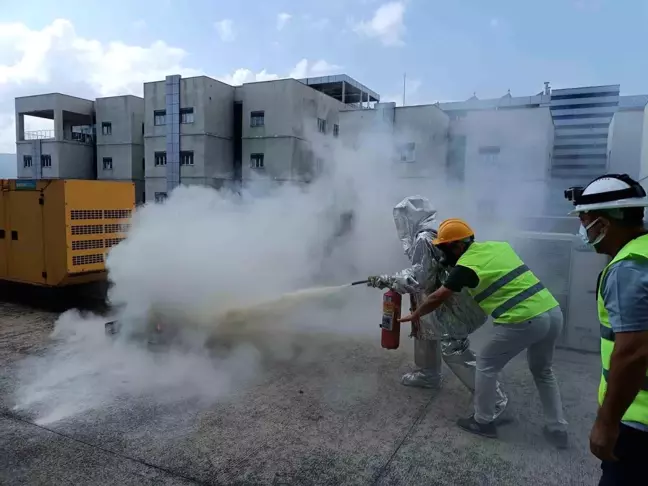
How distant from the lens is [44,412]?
3.32 meters

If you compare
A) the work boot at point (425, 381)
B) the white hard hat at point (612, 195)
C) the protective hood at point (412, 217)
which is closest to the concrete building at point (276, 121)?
the protective hood at point (412, 217)

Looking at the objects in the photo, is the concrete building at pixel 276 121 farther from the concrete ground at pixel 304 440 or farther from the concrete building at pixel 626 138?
the concrete ground at pixel 304 440

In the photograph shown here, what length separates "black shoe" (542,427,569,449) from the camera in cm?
296

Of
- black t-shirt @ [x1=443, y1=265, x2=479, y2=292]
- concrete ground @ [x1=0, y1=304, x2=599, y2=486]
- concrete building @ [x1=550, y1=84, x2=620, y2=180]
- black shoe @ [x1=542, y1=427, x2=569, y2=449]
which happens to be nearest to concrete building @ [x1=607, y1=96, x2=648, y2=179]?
concrete building @ [x1=550, y1=84, x2=620, y2=180]

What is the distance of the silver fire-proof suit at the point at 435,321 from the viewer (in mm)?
3508

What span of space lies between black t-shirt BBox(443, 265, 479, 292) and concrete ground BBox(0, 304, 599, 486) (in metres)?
1.06

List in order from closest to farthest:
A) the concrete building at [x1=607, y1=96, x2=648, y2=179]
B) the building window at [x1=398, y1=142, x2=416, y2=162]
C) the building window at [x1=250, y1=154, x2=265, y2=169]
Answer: the concrete building at [x1=607, y1=96, x2=648, y2=179], the building window at [x1=398, y1=142, x2=416, y2=162], the building window at [x1=250, y1=154, x2=265, y2=169]

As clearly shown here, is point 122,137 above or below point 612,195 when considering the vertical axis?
above

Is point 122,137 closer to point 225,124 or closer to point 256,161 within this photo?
point 225,124

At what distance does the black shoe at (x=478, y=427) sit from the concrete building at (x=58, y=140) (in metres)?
32.2

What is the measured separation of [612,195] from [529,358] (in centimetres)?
186

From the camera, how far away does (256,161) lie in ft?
79.2

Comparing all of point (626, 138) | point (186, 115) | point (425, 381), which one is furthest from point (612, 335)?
point (186, 115)

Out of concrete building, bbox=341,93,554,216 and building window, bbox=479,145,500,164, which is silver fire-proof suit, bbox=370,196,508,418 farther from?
building window, bbox=479,145,500,164
